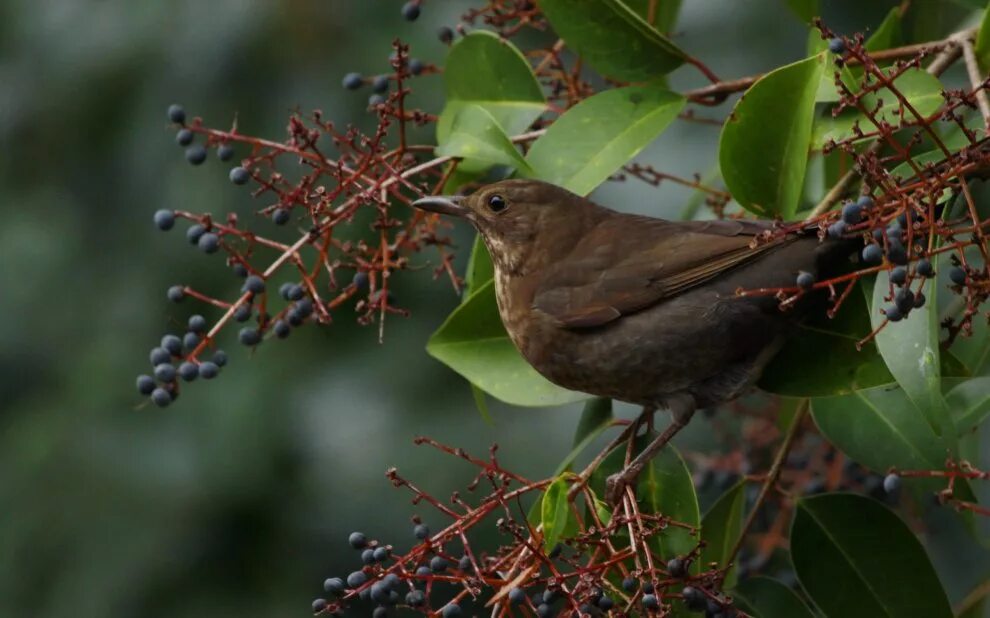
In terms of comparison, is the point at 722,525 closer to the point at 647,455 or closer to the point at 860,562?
the point at 860,562

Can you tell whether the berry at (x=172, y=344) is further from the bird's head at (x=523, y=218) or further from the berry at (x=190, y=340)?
the bird's head at (x=523, y=218)

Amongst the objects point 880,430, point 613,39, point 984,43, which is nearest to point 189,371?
point 613,39

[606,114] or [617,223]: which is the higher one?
[606,114]

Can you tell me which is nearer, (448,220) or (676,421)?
(676,421)

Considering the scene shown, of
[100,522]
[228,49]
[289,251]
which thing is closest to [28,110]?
[228,49]

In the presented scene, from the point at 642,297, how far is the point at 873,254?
920 mm

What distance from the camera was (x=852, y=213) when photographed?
257 cm

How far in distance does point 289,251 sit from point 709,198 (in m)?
1.20

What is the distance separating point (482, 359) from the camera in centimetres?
341

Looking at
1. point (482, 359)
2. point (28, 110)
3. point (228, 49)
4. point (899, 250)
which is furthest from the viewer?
point (28, 110)

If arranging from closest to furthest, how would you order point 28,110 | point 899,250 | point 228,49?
point 899,250 < point 228,49 < point 28,110

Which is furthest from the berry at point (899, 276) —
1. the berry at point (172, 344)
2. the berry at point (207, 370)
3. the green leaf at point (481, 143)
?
the berry at point (172, 344)

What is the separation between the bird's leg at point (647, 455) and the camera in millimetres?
2951

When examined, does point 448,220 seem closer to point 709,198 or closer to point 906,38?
point 709,198
